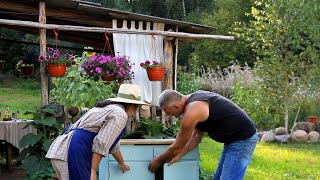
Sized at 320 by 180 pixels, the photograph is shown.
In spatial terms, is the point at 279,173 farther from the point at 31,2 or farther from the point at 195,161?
the point at 31,2

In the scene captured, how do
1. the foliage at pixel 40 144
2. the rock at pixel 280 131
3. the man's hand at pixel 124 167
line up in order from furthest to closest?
the rock at pixel 280 131, the foliage at pixel 40 144, the man's hand at pixel 124 167

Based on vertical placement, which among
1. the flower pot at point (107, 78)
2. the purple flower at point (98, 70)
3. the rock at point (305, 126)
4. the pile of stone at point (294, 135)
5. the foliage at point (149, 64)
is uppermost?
the foliage at point (149, 64)

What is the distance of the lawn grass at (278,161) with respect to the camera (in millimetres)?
8344

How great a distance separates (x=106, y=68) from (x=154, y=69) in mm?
714

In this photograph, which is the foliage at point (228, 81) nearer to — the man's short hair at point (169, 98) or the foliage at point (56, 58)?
the foliage at point (56, 58)

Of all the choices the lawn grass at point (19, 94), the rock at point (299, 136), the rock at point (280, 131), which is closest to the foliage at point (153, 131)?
the rock at point (299, 136)

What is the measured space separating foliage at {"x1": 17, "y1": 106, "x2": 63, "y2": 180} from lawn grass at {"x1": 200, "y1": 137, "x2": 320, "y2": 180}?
2683 mm

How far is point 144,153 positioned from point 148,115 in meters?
2.98

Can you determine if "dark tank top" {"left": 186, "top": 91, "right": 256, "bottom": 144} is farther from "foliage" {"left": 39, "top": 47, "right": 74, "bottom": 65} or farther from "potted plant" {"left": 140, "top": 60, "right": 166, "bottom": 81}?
"potted plant" {"left": 140, "top": 60, "right": 166, "bottom": 81}

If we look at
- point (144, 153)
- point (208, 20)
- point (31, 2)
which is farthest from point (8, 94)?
point (144, 153)

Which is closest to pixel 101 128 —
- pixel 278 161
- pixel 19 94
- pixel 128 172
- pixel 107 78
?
pixel 128 172

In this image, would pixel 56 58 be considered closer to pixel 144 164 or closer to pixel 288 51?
pixel 144 164

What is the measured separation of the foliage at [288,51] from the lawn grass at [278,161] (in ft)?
4.53

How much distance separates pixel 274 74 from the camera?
12.6 metres
